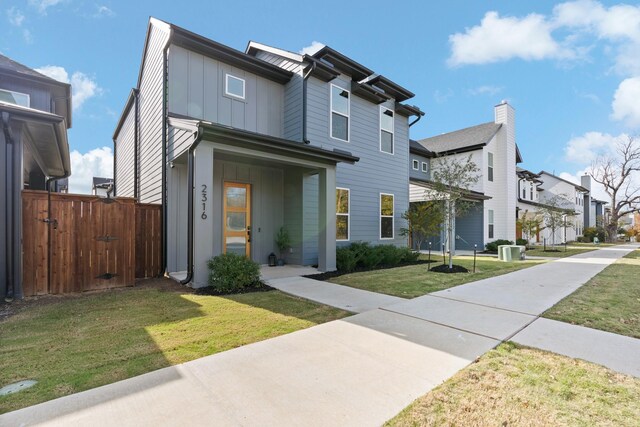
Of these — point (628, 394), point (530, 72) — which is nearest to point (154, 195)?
point (628, 394)

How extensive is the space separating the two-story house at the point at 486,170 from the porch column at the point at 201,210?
12827 millimetres

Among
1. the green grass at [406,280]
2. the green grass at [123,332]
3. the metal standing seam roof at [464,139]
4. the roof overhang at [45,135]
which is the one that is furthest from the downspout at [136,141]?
the metal standing seam roof at [464,139]

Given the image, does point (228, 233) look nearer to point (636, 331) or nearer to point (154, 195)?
point (154, 195)

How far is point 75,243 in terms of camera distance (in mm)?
5844

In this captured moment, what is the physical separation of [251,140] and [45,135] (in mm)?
4192

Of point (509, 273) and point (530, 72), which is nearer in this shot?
point (509, 273)

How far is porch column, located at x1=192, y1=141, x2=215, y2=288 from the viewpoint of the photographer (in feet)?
19.4

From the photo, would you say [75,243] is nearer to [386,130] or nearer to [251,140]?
[251,140]

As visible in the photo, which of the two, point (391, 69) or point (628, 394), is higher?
point (391, 69)

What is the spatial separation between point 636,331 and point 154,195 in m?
10.0

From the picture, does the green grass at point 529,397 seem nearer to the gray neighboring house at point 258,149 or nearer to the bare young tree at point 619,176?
the gray neighboring house at point 258,149

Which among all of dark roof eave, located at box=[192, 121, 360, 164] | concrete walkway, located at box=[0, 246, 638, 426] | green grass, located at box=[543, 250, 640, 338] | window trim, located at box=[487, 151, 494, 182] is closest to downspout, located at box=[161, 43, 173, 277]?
dark roof eave, located at box=[192, 121, 360, 164]

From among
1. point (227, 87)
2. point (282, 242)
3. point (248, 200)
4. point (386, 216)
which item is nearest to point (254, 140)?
point (248, 200)

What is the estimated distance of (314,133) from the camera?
9.36 metres
